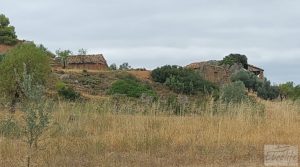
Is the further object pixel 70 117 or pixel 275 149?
pixel 70 117

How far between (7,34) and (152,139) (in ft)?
172

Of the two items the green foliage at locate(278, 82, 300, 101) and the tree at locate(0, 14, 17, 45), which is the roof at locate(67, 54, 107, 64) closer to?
the tree at locate(0, 14, 17, 45)

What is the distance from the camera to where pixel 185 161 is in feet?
28.6

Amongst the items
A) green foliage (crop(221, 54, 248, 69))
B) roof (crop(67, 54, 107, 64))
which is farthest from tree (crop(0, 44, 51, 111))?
green foliage (crop(221, 54, 248, 69))

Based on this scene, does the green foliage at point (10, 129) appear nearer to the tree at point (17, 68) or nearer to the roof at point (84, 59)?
the tree at point (17, 68)

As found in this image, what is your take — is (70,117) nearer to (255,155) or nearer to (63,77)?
(255,155)

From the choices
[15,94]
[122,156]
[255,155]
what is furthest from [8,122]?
[15,94]

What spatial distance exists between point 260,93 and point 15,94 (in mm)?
28865

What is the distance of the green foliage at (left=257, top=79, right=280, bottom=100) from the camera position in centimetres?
4288

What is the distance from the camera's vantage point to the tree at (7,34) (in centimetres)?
5724

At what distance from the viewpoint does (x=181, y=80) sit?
42000 millimetres

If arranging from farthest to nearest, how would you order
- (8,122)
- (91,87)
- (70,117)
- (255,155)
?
(91,87), (70,117), (8,122), (255,155)

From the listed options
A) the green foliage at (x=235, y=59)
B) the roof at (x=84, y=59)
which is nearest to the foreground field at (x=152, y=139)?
the roof at (x=84, y=59)

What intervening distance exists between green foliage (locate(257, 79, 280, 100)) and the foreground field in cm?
2901
